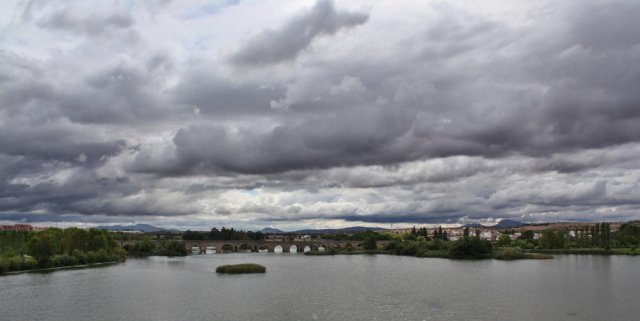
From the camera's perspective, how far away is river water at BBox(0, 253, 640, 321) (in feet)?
205

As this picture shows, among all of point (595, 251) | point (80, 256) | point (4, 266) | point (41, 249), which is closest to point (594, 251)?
point (595, 251)

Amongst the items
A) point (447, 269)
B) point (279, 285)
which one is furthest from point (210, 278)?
point (447, 269)

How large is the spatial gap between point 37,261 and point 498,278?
9091 centimetres

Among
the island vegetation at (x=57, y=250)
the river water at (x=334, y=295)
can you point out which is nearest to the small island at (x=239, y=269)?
the river water at (x=334, y=295)

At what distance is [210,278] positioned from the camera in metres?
108

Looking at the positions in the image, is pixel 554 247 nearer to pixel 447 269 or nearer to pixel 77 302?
pixel 447 269

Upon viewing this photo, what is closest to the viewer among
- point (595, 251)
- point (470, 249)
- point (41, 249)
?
point (41, 249)

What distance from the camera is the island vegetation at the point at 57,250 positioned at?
12456 cm

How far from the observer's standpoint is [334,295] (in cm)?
7950

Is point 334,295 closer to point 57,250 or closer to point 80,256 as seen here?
point 80,256

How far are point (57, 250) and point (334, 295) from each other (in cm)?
8337

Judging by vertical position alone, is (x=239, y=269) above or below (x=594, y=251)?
above

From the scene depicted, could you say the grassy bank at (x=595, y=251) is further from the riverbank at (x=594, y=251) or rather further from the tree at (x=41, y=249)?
the tree at (x=41, y=249)

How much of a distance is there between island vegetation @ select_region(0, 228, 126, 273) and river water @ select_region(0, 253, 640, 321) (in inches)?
460
